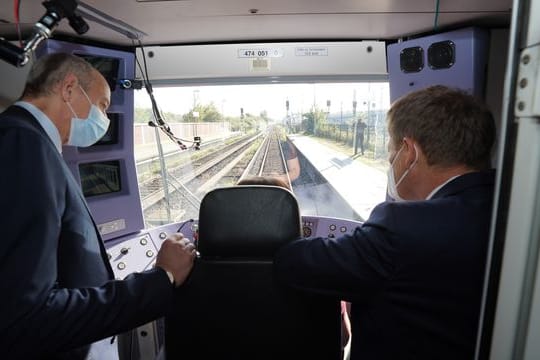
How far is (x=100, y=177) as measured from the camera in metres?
2.46

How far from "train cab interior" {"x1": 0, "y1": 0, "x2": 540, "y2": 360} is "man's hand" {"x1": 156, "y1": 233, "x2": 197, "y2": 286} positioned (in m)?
0.15

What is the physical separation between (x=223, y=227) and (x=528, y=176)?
1.01 m

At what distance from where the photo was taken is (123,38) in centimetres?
214

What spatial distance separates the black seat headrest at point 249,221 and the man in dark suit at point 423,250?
0.56 ft

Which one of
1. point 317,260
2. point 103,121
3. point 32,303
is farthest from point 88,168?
point 317,260

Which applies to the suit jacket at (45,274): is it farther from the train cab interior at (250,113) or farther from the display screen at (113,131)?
the display screen at (113,131)

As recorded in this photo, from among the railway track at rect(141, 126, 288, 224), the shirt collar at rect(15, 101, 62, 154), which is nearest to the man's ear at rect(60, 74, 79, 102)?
the shirt collar at rect(15, 101, 62, 154)

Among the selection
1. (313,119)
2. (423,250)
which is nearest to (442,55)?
(313,119)

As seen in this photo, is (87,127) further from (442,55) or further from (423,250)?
(442,55)

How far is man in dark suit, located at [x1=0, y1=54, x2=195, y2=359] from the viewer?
0.80 m

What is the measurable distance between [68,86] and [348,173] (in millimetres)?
2188

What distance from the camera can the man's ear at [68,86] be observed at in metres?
1.19

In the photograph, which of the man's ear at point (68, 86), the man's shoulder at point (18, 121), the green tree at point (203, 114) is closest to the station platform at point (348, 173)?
the green tree at point (203, 114)

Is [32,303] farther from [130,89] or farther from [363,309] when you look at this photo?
[130,89]
